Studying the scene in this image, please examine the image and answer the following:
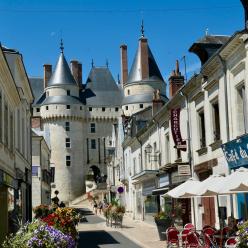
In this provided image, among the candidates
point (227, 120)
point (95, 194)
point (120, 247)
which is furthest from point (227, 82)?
point (95, 194)

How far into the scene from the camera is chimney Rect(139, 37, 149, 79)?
77875mm

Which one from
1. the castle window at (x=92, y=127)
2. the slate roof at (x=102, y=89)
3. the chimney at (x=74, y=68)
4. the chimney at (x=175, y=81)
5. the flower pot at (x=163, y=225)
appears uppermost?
the chimney at (x=74, y=68)

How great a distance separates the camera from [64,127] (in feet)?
271

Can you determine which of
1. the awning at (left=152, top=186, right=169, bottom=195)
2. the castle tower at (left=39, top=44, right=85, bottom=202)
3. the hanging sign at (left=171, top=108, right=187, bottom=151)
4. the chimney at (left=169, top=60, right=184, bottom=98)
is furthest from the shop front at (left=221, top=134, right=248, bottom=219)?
the castle tower at (left=39, top=44, right=85, bottom=202)

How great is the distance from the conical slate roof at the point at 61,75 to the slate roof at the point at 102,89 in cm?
601

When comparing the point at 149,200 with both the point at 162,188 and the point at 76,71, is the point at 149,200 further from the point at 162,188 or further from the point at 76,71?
the point at 76,71

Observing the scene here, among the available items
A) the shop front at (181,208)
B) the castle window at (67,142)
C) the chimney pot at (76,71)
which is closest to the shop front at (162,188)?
the shop front at (181,208)

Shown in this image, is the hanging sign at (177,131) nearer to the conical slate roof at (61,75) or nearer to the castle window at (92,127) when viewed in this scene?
the conical slate roof at (61,75)

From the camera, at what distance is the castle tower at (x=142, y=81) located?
78.1 m

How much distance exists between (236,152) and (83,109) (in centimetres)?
7240

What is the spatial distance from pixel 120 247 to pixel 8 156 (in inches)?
207

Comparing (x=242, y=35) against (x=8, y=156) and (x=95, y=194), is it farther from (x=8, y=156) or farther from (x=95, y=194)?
(x=95, y=194)

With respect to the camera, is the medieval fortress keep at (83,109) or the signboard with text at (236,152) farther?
the medieval fortress keep at (83,109)

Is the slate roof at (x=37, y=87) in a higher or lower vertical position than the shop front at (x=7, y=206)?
higher
